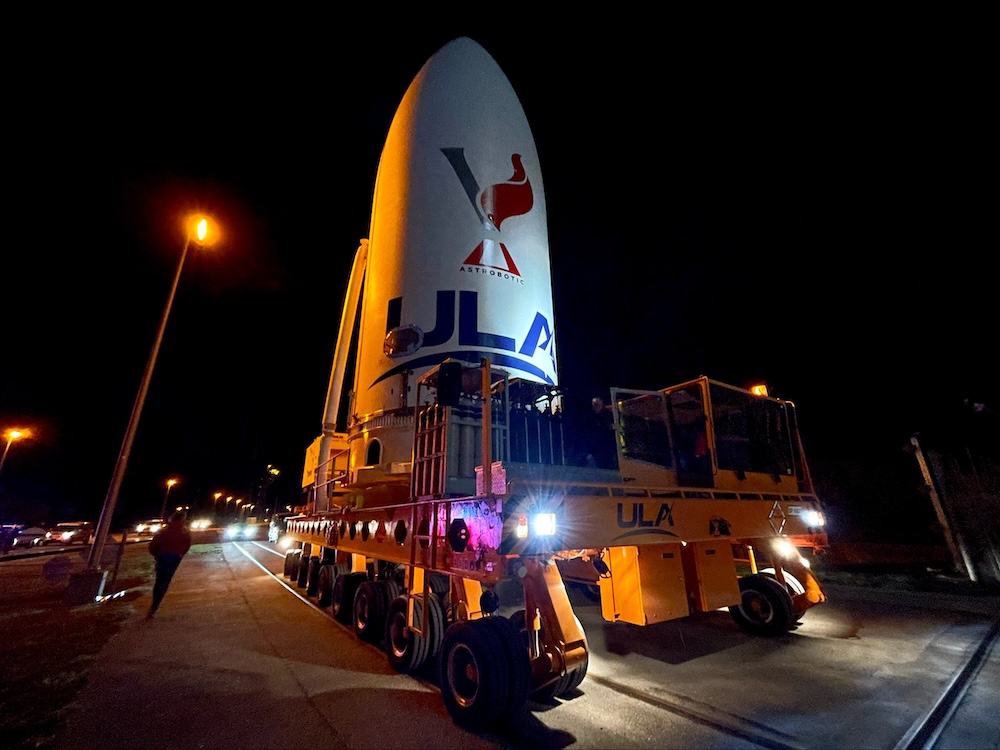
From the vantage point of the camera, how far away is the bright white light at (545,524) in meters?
3.73

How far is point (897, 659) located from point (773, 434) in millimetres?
2974

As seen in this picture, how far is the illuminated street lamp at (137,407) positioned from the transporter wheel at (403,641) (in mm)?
8073

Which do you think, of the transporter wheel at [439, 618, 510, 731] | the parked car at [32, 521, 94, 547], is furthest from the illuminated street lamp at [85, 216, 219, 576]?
the parked car at [32, 521, 94, 547]

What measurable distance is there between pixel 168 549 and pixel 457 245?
30.0 ft

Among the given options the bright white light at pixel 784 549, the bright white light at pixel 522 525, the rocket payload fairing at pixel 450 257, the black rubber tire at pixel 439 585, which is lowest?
the black rubber tire at pixel 439 585

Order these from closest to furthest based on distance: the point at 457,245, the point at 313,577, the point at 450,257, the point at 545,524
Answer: the point at 545,524 < the point at 313,577 < the point at 450,257 < the point at 457,245

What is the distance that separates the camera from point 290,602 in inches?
384

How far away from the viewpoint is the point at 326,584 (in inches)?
358

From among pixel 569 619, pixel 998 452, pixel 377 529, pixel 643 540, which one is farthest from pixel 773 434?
pixel 998 452

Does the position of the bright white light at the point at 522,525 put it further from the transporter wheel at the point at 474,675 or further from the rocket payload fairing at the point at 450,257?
the rocket payload fairing at the point at 450,257

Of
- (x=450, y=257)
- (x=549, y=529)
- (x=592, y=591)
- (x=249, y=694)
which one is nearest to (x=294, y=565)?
(x=249, y=694)

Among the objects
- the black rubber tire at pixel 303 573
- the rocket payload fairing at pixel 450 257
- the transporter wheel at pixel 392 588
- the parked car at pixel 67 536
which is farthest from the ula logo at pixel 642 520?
the parked car at pixel 67 536

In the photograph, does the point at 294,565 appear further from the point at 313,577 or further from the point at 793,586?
the point at 793,586

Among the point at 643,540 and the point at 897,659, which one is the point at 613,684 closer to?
the point at 643,540
